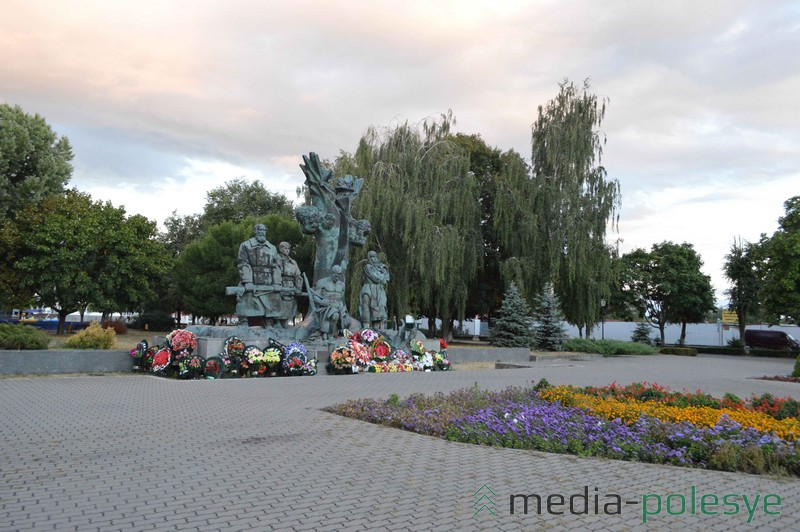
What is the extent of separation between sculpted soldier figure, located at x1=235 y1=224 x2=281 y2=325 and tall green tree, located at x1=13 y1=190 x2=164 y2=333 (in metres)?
18.1

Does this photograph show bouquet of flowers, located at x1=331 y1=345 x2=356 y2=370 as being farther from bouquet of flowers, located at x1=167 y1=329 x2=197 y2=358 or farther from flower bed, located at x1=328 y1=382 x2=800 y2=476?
flower bed, located at x1=328 y1=382 x2=800 y2=476

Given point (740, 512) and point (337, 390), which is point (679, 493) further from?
point (337, 390)

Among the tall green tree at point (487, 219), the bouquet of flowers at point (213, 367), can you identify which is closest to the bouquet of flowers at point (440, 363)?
the bouquet of flowers at point (213, 367)

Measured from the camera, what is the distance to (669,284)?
3944cm

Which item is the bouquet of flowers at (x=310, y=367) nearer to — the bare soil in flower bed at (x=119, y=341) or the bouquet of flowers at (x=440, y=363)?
the bouquet of flowers at (x=440, y=363)

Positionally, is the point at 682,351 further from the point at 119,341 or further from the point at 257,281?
the point at 119,341

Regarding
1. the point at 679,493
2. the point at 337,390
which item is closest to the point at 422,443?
the point at 679,493

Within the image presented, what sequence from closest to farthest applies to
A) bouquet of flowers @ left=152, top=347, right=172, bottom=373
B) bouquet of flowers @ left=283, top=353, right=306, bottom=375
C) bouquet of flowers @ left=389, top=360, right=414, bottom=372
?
bouquet of flowers @ left=152, top=347, right=172, bottom=373
bouquet of flowers @ left=283, top=353, right=306, bottom=375
bouquet of flowers @ left=389, top=360, right=414, bottom=372

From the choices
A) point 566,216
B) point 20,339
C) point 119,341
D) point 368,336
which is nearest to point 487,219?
point 566,216

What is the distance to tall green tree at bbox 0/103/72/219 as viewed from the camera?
29094 mm

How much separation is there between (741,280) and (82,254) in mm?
40261

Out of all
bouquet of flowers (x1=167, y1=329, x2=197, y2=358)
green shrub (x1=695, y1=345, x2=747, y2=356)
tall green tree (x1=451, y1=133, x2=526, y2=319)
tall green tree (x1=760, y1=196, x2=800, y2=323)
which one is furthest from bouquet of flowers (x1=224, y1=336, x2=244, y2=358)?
green shrub (x1=695, y1=345, x2=747, y2=356)

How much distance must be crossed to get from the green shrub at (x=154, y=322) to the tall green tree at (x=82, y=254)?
12.3 m

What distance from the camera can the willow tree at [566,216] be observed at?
27641 mm
